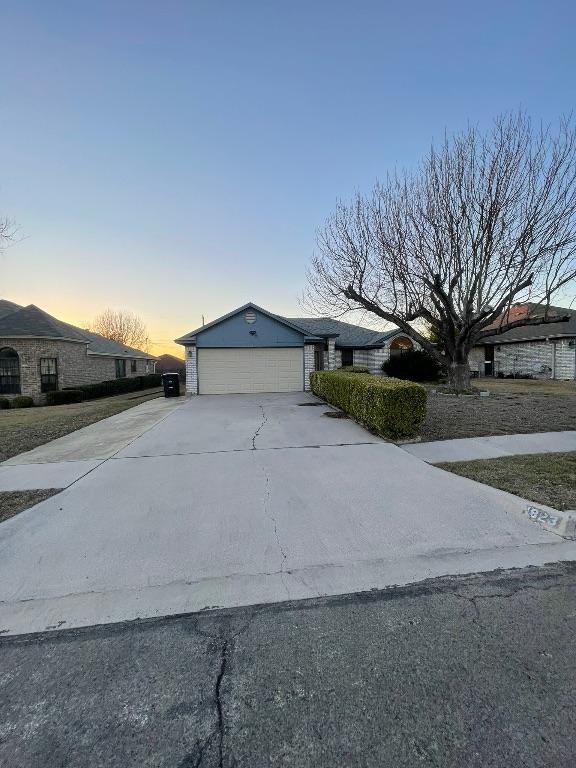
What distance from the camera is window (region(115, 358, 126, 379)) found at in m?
27.0

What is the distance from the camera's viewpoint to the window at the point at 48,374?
63.6 ft

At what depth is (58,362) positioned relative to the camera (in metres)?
19.9

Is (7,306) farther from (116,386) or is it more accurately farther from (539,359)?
(539,359)

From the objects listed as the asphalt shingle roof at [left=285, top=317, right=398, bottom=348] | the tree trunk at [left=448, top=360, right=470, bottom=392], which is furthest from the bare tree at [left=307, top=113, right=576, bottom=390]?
the asphalt shingle roof at [left=285, top=317, right=398, bottom=348]

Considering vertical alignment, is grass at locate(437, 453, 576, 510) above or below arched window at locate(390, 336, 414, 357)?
below

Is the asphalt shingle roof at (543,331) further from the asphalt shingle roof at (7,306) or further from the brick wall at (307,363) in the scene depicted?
the asphalt shingle roof at (7,306)

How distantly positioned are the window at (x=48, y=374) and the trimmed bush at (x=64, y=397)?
2.95 ft

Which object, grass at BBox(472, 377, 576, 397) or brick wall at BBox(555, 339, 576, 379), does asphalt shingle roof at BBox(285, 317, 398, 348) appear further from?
brick wall at BBox(555, 339, 576, 379)

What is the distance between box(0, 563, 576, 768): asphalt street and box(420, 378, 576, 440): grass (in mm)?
5480

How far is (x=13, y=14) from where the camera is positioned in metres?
7.65

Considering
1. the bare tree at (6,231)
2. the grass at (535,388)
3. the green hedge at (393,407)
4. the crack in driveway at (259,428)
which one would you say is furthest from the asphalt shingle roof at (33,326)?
the grass at (535,388)

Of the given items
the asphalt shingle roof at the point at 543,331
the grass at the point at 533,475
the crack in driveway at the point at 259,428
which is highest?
the asphalt shingle roof at the point at 543,331

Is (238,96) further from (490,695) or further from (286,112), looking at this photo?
(490,695)

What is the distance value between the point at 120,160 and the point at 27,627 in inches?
515
